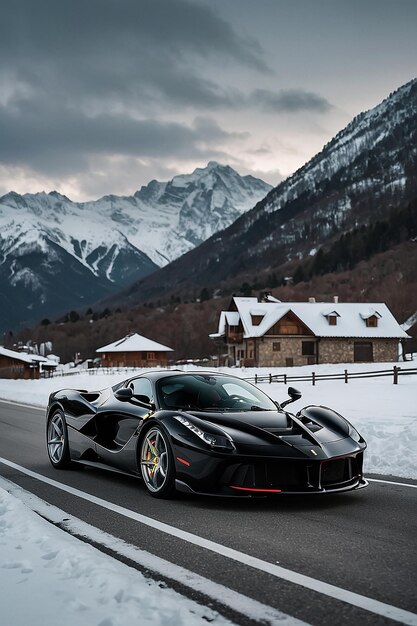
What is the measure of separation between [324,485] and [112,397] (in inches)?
128

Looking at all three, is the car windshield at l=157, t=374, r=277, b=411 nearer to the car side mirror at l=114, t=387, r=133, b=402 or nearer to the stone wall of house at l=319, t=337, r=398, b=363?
the car side mirror at l=114, t=387, r=133, b=402

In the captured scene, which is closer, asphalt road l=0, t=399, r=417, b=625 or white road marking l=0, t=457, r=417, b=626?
white road marking l=0, t=457, r=417, b=626

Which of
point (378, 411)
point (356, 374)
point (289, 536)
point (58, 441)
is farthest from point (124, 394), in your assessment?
point (356, 374)

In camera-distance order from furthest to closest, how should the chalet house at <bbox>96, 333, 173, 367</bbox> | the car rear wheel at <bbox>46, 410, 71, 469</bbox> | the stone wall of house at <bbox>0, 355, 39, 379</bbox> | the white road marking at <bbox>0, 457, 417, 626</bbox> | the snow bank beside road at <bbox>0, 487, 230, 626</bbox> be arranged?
the chalet house at <bbox>96, 333, 173, 367</bbox> < the stone wall of house at <bbox>0, 355, 39, 379</bbox> < the car rear wheel at <bbox>46, 410, 71, 469</bbox> < the white road marking at <bbox>0, 457, 417, 626</bbox> < the snow bank beside road at <bbox>0, 487, 230, 626</bbox>

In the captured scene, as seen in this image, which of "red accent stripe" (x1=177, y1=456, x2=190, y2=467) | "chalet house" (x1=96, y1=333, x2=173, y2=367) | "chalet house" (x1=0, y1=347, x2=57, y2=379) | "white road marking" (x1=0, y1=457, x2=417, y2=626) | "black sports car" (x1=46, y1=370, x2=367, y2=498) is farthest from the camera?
"chalet house" (x1=96, y1=333, x2=173, y2=367)

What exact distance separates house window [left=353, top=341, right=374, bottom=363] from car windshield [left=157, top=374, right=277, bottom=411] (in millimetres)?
66165

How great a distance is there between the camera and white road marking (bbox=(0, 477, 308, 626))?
388cm

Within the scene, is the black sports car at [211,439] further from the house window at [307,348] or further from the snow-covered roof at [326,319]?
the house window at [307,348]

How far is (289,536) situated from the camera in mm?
5645

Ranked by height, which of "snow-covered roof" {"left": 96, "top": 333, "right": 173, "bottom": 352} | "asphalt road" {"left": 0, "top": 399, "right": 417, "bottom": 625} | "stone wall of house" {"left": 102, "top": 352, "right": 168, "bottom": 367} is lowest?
"asphalt road" {"left": 0, "top": 399, "right": 417, "bottom": 625}

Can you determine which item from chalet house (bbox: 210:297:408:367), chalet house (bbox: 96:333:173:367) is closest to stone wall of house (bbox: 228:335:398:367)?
chalet house (bbox: 210:297:408:367)

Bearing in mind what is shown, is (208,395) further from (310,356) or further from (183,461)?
(310,356)

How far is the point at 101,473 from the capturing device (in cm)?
936

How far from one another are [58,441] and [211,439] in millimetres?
3740
